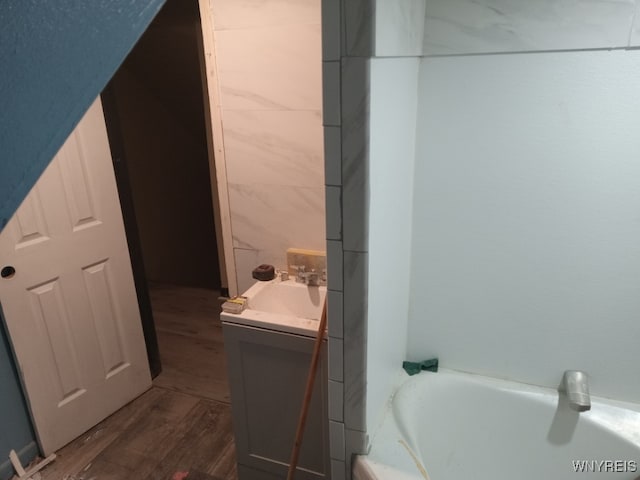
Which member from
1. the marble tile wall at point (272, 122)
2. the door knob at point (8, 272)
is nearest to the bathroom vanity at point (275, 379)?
the marble tile wall at point (272, 122)

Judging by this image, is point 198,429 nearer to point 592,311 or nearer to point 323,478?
point 323,478

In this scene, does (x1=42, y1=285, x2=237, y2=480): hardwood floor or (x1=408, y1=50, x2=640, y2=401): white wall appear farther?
(x1=42, y1=285, x2=237, y2=480): hardwood floor

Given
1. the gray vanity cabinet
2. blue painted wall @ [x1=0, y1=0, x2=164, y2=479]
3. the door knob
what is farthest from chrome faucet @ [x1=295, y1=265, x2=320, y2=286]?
blue painted wall @ [x1=0, y1=0, x2=164, y2=479]

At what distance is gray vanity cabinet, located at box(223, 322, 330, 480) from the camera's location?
58.9 inches

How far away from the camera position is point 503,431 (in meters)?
1.38

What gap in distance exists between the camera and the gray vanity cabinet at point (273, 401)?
1496mm

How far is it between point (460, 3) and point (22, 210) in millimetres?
1725

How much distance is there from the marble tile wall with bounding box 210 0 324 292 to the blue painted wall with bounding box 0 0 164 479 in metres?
1.33

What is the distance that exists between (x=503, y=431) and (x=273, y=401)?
2.62ft

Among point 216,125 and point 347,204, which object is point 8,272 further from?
point 347,204

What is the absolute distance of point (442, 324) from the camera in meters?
1.45

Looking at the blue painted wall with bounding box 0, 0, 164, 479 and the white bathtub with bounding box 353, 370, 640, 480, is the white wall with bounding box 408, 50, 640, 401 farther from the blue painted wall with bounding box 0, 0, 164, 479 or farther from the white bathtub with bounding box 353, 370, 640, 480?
the blue painted wall with bounding box 0, 0, 164, 479

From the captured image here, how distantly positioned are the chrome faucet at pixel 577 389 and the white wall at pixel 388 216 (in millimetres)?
517

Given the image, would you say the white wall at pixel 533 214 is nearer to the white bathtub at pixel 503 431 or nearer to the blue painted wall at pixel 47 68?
the white bathtub at pixel 503 431
